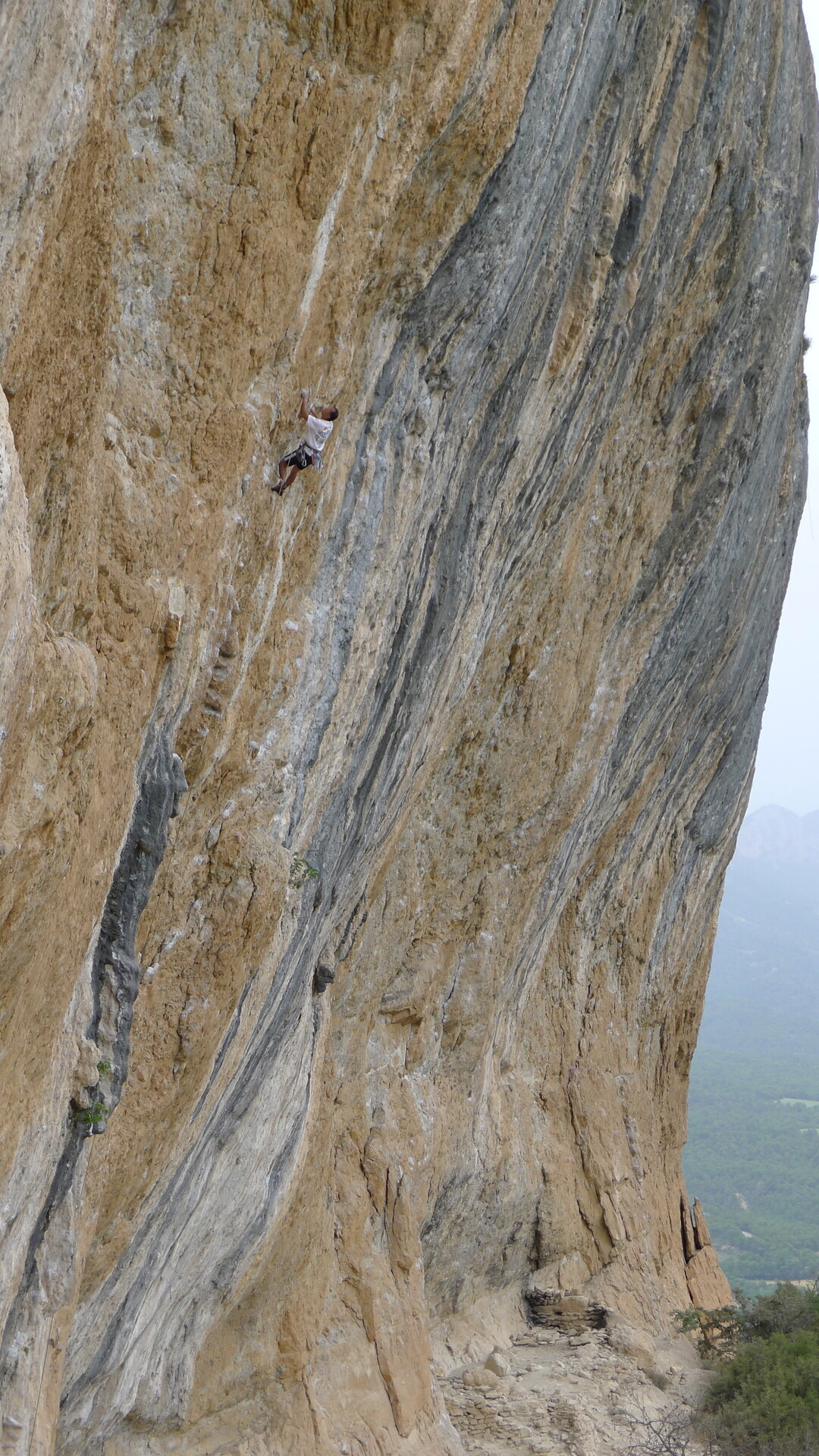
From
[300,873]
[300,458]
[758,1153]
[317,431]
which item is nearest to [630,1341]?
[300,873]

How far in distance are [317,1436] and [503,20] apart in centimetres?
1111

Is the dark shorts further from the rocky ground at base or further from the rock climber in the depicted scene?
the rocky ground at base

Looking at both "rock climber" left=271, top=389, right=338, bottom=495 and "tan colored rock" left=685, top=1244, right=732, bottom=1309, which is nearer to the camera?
"rock climber" left=271, top=389, right=338, bottom=495

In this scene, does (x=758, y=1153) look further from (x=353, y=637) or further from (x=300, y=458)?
(x=300, y=458)

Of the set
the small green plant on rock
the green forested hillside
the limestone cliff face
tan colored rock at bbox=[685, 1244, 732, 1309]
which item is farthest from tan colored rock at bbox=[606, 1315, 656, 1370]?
the small green plant on rock

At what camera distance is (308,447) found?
282 inches

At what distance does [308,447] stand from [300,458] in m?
0.09

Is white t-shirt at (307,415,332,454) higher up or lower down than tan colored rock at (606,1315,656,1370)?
higher up

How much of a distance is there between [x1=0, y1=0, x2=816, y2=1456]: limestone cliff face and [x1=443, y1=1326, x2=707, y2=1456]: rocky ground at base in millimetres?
773

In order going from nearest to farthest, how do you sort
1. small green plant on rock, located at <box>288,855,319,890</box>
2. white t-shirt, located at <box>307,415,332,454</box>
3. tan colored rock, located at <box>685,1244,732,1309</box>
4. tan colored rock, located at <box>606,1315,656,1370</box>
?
white t-shirt, located at <box>307,415,332,454</box>
small green plant on rock, located at <box>288,855,319,890</box>
tan colored rock, located at <box>606,1315,656,1370</box>
tan colored rock, located at <box>685,1244,732,1309</box>

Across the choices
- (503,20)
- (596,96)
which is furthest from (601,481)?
(503,20)

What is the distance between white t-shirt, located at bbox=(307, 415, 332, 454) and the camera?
7.12 metres

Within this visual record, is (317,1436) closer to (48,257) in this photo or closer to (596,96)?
(48,257)

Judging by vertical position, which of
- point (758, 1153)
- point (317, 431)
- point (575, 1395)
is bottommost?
point (758, 1153)
